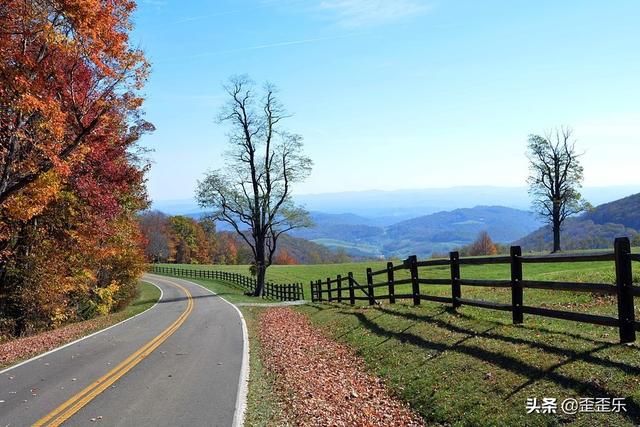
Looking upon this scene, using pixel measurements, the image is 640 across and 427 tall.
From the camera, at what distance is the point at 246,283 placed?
50.3m

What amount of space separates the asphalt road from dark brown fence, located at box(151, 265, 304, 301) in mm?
19796

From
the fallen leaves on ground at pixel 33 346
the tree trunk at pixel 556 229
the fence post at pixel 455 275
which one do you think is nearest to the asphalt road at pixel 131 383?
the fallen leaves on ground at pixel 33 346

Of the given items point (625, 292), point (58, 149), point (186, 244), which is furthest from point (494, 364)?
point (186, 244)

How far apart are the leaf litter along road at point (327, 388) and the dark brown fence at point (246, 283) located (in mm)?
21531

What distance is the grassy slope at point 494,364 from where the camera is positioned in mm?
6328

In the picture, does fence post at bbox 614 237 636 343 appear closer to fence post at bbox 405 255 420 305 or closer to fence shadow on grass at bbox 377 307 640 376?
fence shadow on grass at bbox 377 307 640 376

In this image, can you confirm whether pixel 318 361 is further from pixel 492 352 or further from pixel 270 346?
pixel 492 352

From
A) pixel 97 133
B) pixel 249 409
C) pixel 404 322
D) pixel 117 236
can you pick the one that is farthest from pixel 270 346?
pixel 117 236

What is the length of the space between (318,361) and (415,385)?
4.03 m

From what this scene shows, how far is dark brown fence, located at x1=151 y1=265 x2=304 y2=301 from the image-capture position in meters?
37.0

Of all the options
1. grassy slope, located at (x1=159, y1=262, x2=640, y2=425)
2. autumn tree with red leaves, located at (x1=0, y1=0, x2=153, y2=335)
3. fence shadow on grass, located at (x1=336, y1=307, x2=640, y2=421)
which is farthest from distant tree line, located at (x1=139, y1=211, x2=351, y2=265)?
fence shadow on grass, located at (x1=336, y1=307, x2=640, y2=421)

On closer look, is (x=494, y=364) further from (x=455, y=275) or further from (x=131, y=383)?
(x=131, y=383)

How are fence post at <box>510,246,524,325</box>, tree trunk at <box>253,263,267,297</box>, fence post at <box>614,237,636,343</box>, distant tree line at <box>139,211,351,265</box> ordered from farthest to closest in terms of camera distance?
1. distant tree line at <box>139,211,351,265</box>
2. tree trunk at <box>253,263,267,297</box>
3. fence post at <box>510,246,524,325</box>
4. fence post at <box>614,237,636,343</box>

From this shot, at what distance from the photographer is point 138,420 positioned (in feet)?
25.0
